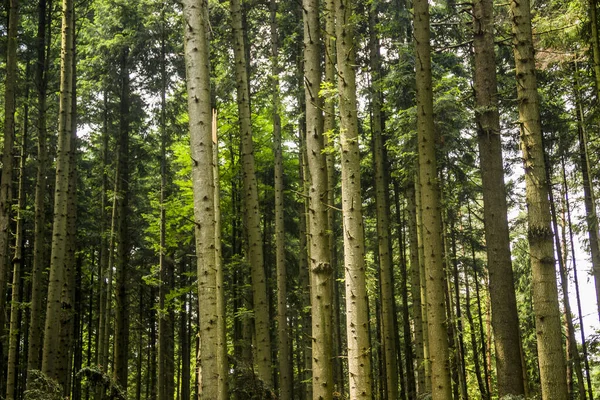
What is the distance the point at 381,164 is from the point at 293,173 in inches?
264

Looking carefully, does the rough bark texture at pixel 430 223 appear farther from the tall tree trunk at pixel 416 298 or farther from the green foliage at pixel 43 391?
the tall tree trunk at pixel 416 298

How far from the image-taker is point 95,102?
70.1 feet

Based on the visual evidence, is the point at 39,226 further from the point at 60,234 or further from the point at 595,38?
the point at 595,38

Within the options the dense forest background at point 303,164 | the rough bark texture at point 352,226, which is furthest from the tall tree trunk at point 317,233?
the rough bark texture at point 352,226

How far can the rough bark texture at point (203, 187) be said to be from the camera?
5.94 meters

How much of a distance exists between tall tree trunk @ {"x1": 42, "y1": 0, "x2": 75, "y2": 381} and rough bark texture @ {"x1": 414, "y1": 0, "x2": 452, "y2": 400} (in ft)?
22.4

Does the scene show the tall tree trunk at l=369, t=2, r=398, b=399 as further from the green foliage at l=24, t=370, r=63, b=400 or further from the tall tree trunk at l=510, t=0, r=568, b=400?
the green foliage at l=24, t=370, r=63, b=400

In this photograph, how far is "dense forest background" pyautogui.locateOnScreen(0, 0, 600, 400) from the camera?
7.42 m

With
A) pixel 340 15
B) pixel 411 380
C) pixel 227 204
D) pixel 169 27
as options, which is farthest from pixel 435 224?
pixel 411 380

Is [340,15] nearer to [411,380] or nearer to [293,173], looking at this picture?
[293,173]

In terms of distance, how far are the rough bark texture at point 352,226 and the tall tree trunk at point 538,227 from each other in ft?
7.75

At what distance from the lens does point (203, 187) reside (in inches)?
246

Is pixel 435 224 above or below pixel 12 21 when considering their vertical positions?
below

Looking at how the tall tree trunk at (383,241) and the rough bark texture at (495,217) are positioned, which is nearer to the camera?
the rough bark texture at (495,217)
